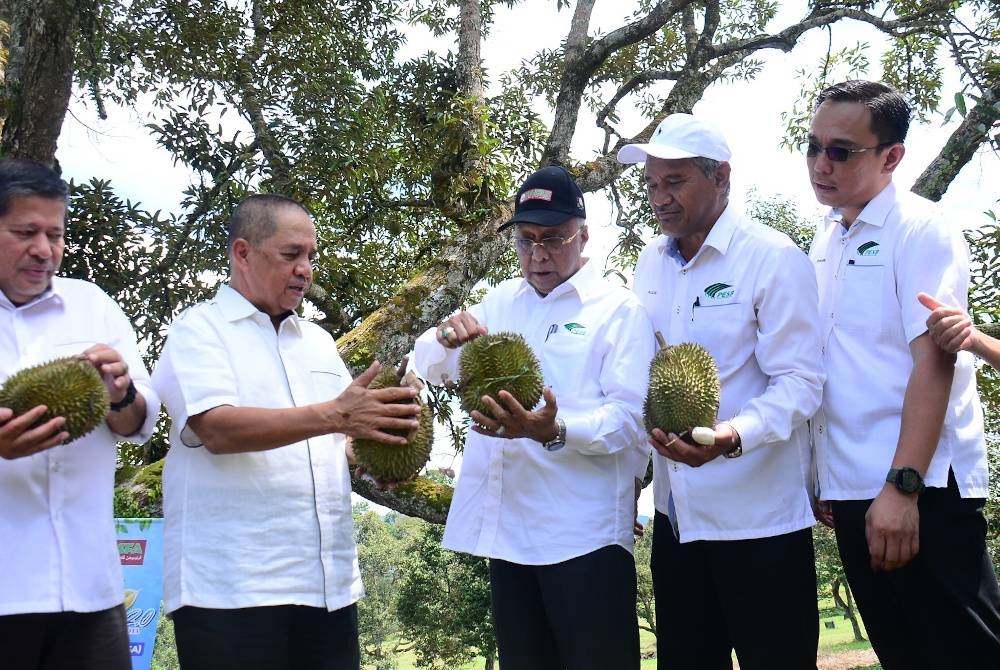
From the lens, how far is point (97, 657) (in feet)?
8.46

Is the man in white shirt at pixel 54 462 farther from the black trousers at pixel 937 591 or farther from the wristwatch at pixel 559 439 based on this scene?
the black trousers at pixel 937 591

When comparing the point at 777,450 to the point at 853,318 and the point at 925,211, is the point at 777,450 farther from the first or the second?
the point at 925,211

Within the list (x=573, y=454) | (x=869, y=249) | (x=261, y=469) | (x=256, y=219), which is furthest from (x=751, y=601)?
(x=256, y=219)

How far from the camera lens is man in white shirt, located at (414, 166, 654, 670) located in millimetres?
2951

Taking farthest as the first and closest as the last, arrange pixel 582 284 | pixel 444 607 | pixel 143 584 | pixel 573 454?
pixel 444 607, pixel 143 584, pixel 582 284, pixel 573 454

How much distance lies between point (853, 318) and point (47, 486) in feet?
8.53

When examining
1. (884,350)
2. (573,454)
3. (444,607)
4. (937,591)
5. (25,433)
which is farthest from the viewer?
(444,607)

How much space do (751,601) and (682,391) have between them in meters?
0.76

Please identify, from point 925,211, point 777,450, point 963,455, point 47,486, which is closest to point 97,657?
point 47,486

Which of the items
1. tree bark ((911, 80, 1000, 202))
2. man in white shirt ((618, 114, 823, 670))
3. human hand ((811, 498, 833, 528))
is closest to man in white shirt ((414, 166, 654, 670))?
man in white shirt ((618, 114, 823, 670))

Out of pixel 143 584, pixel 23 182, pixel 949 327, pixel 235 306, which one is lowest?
pixel 143 584

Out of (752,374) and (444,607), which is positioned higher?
(752,374)

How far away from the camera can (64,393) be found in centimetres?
251

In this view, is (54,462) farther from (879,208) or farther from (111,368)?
(879,208)
